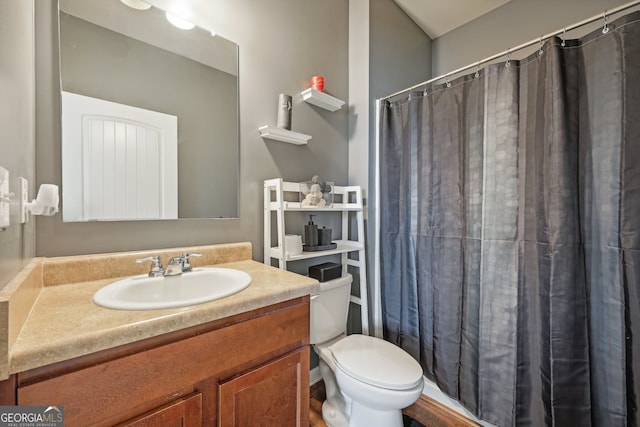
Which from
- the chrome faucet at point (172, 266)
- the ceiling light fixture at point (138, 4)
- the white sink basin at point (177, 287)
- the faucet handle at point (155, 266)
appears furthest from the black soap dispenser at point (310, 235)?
the ceiling light fixture at point (138, 4)

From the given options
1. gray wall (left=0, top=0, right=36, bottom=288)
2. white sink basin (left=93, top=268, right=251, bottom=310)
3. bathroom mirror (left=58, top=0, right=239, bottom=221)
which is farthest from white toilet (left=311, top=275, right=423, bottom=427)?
gray wall (left=0, top=0, right=36, bottom=288)

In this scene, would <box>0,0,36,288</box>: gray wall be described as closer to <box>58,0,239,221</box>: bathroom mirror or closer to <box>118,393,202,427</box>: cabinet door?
<box>58,0,239,221</box>: bathroom mirror

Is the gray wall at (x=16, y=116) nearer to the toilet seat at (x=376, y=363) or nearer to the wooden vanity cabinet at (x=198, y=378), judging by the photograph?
the wooden vanity cabinet at (x=198, y=378)

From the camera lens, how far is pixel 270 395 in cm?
90

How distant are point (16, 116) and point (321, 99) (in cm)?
131

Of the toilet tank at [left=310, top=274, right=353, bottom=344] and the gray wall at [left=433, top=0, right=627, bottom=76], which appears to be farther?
the gray wall at [left=433, top=0, right=627, bottom=76]

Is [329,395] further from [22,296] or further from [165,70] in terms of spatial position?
[165,70]

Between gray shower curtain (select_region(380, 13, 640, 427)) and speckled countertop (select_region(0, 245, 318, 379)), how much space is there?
934 mm

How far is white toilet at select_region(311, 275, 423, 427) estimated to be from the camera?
1.14 metres

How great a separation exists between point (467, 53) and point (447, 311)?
2011mm

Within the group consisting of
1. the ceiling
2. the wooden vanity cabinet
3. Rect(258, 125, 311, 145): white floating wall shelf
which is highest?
the ceiling

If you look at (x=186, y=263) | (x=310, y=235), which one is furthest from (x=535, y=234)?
(x=186, y=263)

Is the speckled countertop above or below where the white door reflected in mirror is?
below

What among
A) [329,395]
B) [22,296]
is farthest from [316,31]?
[329,395]
